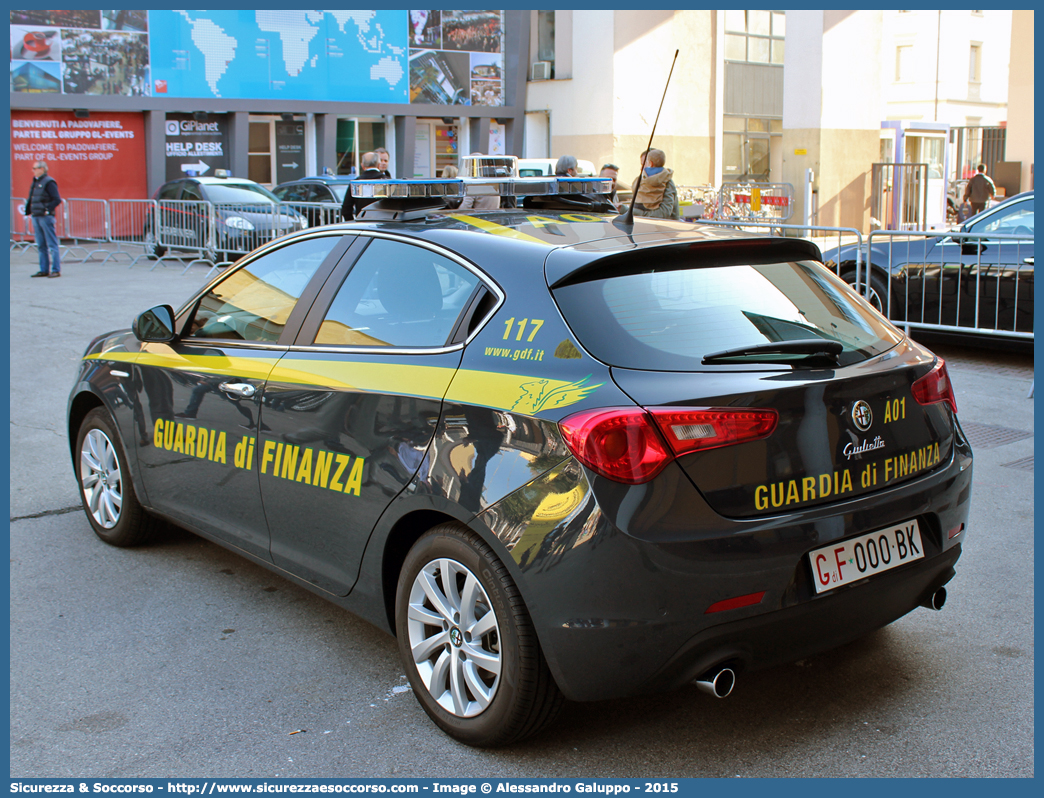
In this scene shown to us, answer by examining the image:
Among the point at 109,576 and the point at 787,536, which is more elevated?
the point at 787,536

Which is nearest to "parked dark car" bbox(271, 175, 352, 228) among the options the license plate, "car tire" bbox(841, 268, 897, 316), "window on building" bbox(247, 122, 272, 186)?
"window on building" bbox(247, 122, 272, 186)

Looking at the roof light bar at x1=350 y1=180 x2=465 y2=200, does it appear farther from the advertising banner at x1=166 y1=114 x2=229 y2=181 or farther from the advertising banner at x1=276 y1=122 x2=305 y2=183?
the advertising banner at x1=276 y1=122 x2=305 y2=183

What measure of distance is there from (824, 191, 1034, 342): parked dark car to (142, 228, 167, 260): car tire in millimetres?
13972

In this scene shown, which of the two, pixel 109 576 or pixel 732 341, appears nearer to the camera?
pixel 732 341

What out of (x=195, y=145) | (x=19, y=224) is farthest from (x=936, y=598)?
(x=195, y=145)

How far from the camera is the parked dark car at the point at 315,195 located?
1753cm

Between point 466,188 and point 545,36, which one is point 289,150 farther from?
point 466,188

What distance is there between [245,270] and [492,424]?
190cm

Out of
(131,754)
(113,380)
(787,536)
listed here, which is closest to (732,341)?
(787,536)

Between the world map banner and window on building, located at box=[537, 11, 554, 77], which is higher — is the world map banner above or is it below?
below

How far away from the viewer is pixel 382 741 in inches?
128

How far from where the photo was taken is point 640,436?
2777 mm

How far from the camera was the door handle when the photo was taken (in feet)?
13.1
